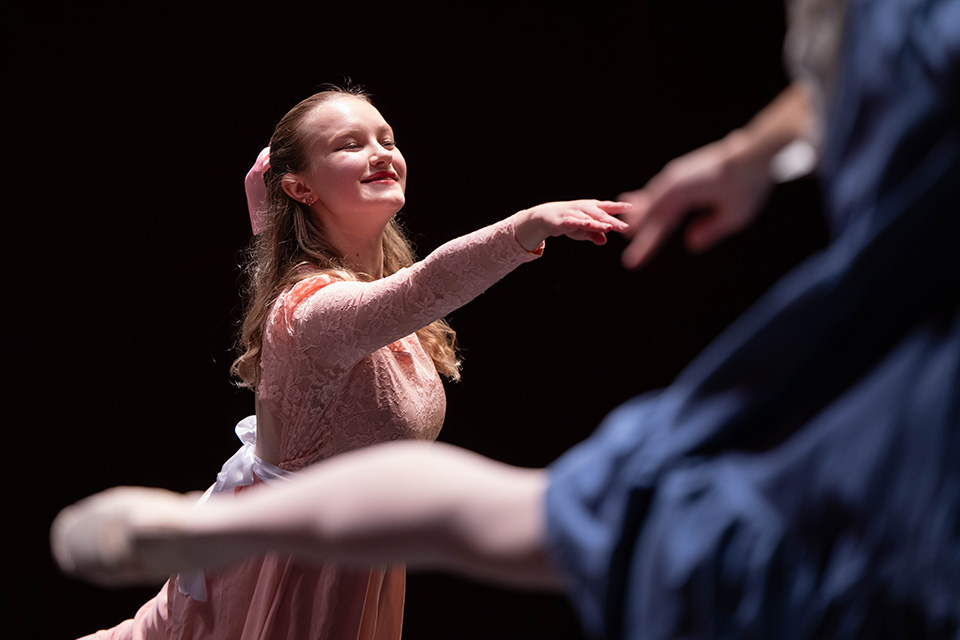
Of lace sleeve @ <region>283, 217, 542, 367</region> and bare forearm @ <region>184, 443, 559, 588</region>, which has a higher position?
lace sleeve @ <region>283, 217, 542, 367</region>

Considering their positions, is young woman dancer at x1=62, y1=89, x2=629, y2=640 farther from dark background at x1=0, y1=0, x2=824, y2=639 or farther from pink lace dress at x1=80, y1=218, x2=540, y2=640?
dark background at x1=0, y1=0, x2=824, y2=639

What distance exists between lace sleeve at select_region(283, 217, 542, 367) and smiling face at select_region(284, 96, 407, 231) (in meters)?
0.27

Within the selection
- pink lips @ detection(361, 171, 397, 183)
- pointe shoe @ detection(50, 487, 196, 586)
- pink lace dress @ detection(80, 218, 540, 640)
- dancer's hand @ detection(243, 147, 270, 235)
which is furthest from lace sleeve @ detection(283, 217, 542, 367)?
pointe shoe @ detection(50, 487, 196, 586)

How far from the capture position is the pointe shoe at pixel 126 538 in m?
0.79

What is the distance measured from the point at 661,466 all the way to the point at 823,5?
0.35 m

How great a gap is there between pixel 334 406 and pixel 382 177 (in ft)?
1.39

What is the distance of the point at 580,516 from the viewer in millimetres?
682

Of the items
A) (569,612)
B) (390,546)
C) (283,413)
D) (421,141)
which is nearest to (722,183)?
(390,546)

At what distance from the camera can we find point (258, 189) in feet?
6.28

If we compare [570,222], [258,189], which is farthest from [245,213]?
[570,222]

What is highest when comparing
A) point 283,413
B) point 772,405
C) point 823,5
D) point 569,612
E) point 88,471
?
point 823,5

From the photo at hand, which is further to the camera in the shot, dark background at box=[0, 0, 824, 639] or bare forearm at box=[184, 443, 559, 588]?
dark background at box=[0, 0, 824, 639]

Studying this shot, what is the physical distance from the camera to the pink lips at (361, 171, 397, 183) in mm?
1688

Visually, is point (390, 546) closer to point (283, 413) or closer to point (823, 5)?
point (823, 5)
